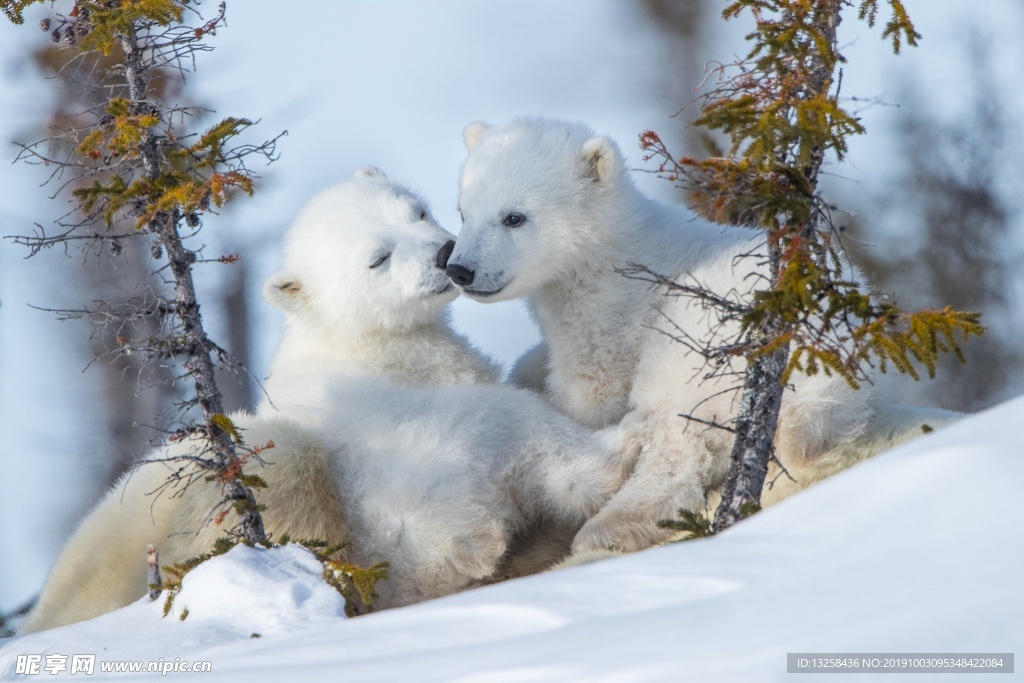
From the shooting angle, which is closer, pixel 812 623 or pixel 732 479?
pixel 812 623

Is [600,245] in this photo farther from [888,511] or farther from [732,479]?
[888,511]

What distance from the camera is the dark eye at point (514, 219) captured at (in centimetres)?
523

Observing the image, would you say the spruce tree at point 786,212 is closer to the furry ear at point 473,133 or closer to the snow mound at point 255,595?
the snow mound at point 255,595

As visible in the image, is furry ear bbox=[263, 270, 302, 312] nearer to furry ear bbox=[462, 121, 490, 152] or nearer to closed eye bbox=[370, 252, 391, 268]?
closed eye bbox=[370, 252, 391, 268]

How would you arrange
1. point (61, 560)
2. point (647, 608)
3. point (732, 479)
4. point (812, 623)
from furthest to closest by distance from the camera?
point (61, 560), point (732, 479), point (647, 608), point (812, 623)

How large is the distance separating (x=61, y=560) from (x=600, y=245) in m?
2.89

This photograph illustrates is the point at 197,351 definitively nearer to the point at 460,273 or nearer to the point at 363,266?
the point at 460,273

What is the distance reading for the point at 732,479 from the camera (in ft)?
12.9

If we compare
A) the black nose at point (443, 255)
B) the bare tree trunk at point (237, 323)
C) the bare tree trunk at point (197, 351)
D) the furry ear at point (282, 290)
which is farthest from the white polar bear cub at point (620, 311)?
the bare tree trunk at point (237, 323)

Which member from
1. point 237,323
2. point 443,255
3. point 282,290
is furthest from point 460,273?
point 237,323

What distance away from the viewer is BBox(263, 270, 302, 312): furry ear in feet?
18.2

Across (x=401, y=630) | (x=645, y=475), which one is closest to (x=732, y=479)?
(x=645, y=475)

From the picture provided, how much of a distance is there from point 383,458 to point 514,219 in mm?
1367

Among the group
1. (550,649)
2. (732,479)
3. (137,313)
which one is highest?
(137,313)
